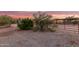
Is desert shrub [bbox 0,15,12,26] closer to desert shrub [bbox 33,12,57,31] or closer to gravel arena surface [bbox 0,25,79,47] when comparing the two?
gravel arena surface [bbox 0,25,79,47]

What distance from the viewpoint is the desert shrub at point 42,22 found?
183 centimetres

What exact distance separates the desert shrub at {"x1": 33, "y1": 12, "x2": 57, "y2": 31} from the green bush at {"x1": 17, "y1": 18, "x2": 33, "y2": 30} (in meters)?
0.05

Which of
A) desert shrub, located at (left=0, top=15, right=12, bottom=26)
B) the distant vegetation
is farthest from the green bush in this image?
desert shrub, located at (left=0, top=15, right=12, bottom=26)

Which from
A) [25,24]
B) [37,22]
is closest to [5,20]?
[25,24]

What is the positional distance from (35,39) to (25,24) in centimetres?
22

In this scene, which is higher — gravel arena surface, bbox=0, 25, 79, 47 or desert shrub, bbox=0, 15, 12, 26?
desert shrub, bbox=0, 15, 12, 26

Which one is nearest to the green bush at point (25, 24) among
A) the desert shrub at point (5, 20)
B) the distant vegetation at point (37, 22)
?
the distant vegetation at point (37, 22)

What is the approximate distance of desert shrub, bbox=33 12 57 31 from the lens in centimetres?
183

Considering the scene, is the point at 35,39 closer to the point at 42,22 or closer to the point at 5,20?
the point at 42,22

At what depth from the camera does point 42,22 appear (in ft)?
6.02
